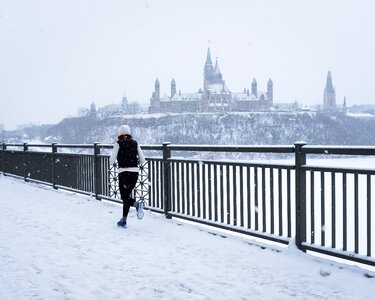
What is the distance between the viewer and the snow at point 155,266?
416 centimetres

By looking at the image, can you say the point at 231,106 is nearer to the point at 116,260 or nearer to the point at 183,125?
the point at 183,125

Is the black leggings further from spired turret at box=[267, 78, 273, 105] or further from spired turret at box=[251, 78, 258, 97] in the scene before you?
spired turret at box=[267, 78, 273, 105]

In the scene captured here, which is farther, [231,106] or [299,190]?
[231,106]

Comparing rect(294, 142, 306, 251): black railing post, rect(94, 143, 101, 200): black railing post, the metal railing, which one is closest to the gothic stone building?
the metal railing

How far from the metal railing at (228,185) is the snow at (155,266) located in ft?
0.78

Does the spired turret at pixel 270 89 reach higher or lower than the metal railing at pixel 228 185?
higher

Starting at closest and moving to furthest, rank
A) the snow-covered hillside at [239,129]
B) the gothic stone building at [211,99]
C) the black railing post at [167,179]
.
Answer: the black railing post at [167,179] → the snow-covered hillside at [239,129] → the gothic stone building at [211,99]

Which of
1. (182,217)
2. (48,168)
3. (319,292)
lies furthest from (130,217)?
(48,168)

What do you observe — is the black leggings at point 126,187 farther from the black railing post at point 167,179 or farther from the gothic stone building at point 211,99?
the gothic stone building at point 211,99

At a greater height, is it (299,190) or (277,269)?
(299,190)

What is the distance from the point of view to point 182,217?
7.33 metres

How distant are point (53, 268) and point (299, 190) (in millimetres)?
3083

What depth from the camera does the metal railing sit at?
4.95 m

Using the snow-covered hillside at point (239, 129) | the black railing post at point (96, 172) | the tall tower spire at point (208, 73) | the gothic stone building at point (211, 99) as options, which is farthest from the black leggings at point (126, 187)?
the tall tower spire at point (208, 73)
